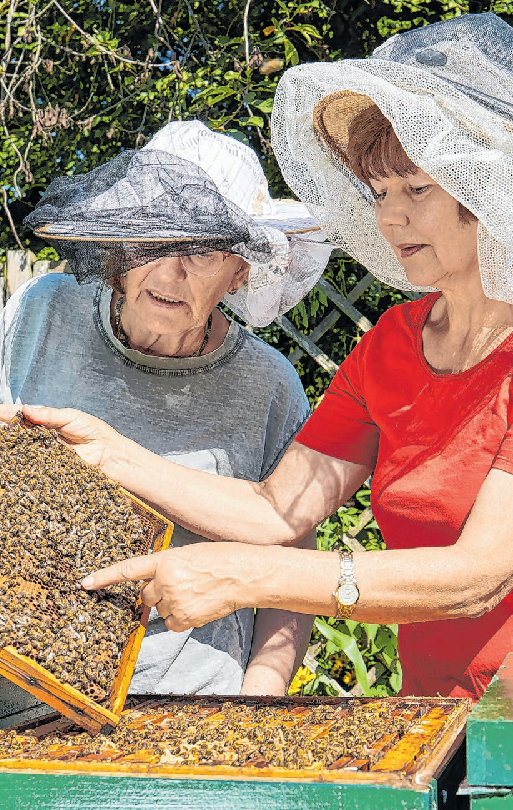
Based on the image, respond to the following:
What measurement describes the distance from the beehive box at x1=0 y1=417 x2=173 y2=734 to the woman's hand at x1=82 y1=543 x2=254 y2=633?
8cm

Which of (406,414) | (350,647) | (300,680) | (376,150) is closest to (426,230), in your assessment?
(376,150)

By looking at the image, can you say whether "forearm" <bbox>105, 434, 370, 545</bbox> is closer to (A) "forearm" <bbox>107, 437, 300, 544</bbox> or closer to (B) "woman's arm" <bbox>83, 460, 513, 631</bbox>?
(A) "forearm" <bbox>107, 437, 300, 544</bbox>

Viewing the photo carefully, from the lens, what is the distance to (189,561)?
7.51ft

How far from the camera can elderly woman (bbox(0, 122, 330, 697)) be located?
2.75m

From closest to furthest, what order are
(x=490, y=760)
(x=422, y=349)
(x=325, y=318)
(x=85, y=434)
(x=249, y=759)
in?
(x=490, y=760)
(x=249, y=759)
(x=422, y=349)
(x=85, y=434)
(x=325, y=318)

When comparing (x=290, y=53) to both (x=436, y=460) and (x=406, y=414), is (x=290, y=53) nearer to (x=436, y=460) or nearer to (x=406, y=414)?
(x=406, y=414)

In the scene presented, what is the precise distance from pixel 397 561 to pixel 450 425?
1.23 feet

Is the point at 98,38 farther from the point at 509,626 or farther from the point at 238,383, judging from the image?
the point at 509,626

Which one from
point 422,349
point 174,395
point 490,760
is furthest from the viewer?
point 174,395

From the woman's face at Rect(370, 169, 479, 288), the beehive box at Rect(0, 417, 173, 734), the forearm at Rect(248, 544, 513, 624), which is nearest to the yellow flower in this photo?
the beehive box at Rect(0, 417, 173, 734)

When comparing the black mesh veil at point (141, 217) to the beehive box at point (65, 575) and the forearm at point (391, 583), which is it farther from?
the forearm at point (391, 583)

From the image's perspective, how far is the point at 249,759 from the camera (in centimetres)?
176

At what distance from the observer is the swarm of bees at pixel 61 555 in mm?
2084

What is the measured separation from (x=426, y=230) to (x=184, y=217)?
2.23 feet
